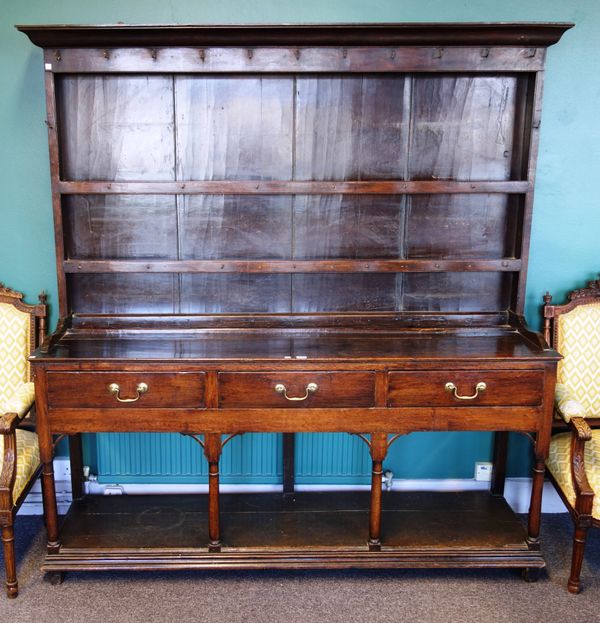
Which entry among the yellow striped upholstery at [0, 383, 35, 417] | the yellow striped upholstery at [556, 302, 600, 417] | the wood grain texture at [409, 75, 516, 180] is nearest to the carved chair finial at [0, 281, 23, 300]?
the yellow striped upholstery at [0, 383, 35, 417]

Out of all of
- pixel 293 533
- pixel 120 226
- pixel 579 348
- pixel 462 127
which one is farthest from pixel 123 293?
pixel 579 348

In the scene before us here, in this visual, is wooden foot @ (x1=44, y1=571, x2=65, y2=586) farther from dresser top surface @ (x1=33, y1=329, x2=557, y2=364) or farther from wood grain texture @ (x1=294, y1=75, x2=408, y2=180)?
wood grain texture @ (x1=294, y1=75, x2=408, y2=180)

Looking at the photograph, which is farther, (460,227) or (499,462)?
(499,462)

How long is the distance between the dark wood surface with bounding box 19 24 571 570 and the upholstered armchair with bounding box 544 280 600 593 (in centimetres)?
13

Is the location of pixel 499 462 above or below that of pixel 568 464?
below

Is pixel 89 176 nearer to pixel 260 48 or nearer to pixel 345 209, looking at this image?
pixel 260 48

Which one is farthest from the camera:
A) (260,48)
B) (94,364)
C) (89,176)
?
(89,176)

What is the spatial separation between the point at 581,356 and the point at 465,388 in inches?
26.5

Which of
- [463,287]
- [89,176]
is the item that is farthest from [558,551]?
[89,176]

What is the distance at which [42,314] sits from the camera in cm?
270

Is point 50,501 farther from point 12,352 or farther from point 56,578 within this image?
point 12,352

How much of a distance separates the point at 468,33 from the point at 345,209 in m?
0.79

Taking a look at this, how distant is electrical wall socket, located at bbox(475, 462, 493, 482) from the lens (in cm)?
296

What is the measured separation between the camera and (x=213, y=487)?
7.92 ft
